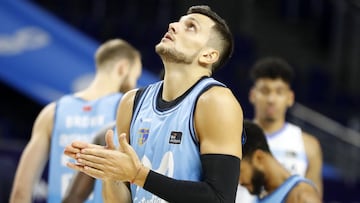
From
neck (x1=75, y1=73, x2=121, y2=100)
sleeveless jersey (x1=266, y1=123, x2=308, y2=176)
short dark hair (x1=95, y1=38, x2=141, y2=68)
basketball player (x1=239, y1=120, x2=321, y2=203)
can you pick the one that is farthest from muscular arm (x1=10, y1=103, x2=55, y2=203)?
sleeveless jersey (x1=266, y1=123, x2=308, y2=176)

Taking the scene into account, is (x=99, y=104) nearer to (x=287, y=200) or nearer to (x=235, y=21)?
(x=287, y=200)

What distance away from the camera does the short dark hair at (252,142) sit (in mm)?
4492

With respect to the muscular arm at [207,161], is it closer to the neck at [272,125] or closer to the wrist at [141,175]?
the wrist at [141,175]

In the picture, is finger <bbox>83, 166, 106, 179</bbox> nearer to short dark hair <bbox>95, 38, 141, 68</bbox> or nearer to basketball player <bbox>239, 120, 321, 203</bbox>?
basketball player <bbox>239, 120, 321, 203</bbox>

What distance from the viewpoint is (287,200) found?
4594mm

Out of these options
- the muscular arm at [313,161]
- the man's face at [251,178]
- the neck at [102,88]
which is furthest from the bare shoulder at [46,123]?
the muscular arm at [313,161]

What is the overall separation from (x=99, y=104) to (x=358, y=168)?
20.2ft

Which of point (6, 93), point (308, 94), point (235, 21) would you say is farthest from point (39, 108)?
point (308, 94)

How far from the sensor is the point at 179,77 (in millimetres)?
3654

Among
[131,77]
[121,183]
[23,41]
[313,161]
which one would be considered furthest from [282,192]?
[23,41]

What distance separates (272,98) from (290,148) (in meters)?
0.40

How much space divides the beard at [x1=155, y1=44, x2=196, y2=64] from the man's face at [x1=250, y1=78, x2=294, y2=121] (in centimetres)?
293

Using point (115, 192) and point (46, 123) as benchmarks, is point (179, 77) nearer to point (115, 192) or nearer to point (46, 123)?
point (115, 192)

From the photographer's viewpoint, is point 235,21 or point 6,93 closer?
point 6,93
